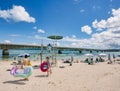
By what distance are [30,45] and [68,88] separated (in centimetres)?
9025

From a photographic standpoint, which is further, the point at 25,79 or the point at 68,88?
the point at 25,79

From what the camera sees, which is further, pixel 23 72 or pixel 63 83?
pixel 23 72

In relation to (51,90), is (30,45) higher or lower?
higher

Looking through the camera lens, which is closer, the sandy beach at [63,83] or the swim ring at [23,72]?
the sandy beach at [63,83]

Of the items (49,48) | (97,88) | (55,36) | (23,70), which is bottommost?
(97,88)

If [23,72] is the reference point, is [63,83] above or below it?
below

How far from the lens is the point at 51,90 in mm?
8211

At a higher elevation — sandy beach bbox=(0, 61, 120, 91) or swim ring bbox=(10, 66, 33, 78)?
swim ring bbox=(10, 66, 33, 78)

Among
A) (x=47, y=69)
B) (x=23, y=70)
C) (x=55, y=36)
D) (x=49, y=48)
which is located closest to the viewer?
(x=23, y=70)

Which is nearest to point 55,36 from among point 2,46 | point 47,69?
point 47,69

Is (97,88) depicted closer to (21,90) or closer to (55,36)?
(21,90)

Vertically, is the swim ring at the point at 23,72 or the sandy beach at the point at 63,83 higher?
the swim ring at the point at 23,72

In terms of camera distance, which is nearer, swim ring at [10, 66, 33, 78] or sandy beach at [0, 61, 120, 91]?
sandy beach at [0, 61, 120, 91]

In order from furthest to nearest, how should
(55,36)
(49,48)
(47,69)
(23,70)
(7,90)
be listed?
(55,36)
(49,48)
(47,69)
(23,70)
(7,90)
